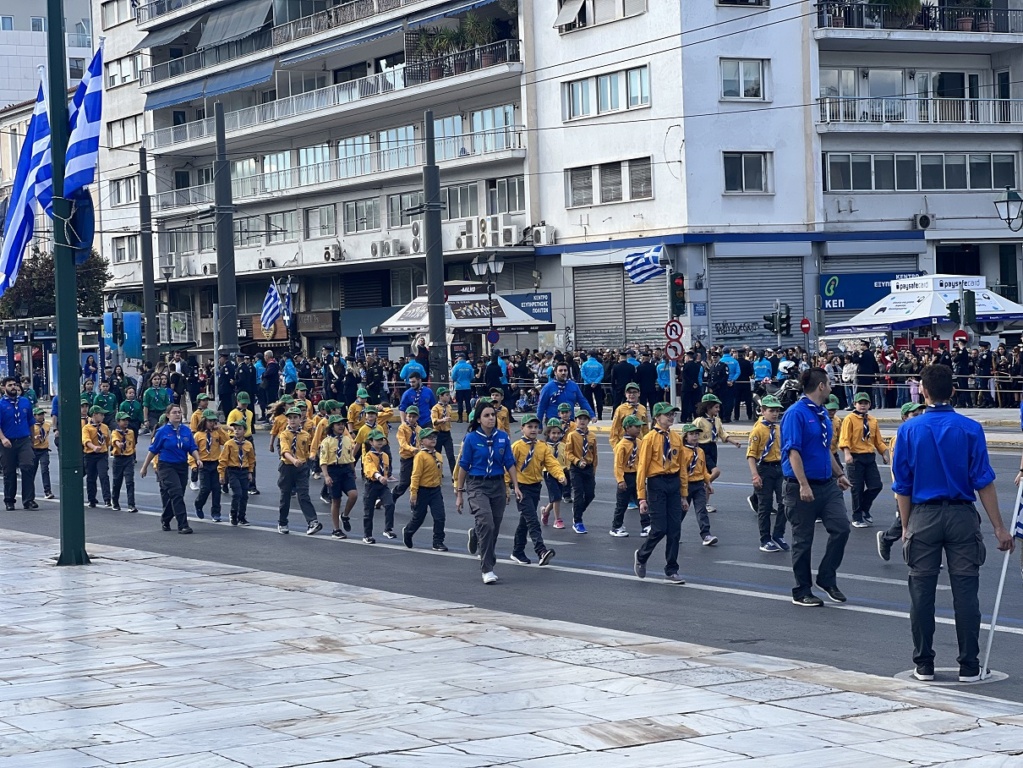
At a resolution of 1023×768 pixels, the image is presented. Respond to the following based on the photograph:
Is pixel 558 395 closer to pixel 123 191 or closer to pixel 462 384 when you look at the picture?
pixel 462 384

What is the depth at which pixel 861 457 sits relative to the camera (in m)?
16.9

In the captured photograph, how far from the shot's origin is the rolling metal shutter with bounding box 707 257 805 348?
1678 inches

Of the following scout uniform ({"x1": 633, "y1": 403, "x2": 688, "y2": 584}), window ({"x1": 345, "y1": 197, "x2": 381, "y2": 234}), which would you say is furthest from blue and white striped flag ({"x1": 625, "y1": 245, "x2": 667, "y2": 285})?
scout uniform ({"x1": 633, "y1": 403, "x2": 688, "y2": 584})

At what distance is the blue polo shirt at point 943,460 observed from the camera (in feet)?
28.7

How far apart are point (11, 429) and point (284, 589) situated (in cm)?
1120

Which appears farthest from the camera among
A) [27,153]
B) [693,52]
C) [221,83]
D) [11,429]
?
[221,83]

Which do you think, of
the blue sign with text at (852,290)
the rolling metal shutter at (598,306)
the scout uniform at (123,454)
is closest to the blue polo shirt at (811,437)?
the scout uniform at (123,454)

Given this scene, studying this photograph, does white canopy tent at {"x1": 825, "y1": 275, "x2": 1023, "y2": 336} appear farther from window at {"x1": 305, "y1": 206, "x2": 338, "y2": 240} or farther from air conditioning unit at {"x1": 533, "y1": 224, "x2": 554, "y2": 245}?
window at {"x1": 305, "y1": 206, "x2": 338, "y2": 240}

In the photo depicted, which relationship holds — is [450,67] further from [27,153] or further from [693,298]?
[27,153]

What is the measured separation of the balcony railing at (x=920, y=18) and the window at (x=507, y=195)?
34.7ft

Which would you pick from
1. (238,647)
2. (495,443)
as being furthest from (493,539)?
(238,647)

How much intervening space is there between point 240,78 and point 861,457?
44861 mm

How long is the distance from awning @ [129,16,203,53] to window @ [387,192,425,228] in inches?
581

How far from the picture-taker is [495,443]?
1441 cm
